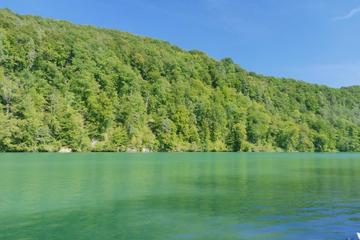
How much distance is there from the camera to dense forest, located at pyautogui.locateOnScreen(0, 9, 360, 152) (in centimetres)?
11225

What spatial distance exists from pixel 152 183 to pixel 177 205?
1061 cm

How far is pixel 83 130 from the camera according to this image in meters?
117

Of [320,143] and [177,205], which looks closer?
[177,205]

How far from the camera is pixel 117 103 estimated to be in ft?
459

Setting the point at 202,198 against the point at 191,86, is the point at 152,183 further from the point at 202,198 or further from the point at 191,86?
the point at 191,86

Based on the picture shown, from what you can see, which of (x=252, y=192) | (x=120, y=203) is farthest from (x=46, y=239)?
(x=252, y=192)

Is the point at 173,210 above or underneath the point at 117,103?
underneath

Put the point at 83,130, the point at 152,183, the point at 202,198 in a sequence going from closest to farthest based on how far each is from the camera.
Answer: the point at 202,198 < the point at 152,183 < the point at 83,130

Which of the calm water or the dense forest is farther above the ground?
the dense forest

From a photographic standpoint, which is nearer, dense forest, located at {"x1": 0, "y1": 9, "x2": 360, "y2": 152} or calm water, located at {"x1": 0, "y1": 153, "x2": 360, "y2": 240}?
calm water, located at {"x1": 0, "y1": 153, "x2": 360, "y2": 240}

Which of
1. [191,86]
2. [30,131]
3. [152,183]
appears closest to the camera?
[152,183]

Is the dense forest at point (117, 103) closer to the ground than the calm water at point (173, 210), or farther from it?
farther from it

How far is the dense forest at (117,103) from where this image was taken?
112 metres

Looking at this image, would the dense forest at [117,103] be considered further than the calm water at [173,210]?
Yes
